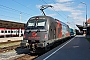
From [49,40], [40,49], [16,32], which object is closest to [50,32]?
[49,40]

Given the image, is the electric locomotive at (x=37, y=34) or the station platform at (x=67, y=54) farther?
the electric locomotive at (x=37, y=34)

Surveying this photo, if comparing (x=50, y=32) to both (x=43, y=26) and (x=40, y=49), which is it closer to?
(x=43, y=26)

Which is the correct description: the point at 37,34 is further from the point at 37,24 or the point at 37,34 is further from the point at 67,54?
the point at 67,54

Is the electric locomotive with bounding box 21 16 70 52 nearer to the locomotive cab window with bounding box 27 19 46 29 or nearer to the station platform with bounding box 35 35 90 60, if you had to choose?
the locomotive cab window with bounding box 27 19 46 29

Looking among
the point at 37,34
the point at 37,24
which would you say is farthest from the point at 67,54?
the point at 37,24

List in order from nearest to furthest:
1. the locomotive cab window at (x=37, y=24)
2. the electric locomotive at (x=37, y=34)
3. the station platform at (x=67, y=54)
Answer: the station platform at (x=67, y=54) → the electric locomotive at (x=37, y=34) → the locomotive cab window at (x=37, y=24)

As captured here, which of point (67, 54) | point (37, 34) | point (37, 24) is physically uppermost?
→ point (37, 24)

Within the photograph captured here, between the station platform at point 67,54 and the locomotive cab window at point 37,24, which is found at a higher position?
the locomotive cab window at point 37,24

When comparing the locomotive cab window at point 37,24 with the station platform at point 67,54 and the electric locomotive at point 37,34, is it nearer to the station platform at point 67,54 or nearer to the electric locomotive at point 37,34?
the electric locomotive at point 37,34

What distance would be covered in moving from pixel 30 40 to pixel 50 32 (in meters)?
2.00

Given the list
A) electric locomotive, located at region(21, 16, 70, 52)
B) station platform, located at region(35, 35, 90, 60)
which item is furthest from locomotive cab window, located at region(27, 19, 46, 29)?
station platform, located at region(35, 35, 90, 60)

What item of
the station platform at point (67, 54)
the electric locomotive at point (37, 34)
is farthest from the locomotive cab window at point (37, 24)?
the station platform at point (67, 54)

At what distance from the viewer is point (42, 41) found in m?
13.7

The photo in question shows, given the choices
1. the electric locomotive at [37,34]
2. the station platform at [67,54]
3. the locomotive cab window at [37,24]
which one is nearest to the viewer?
the station platform at [67,54]
